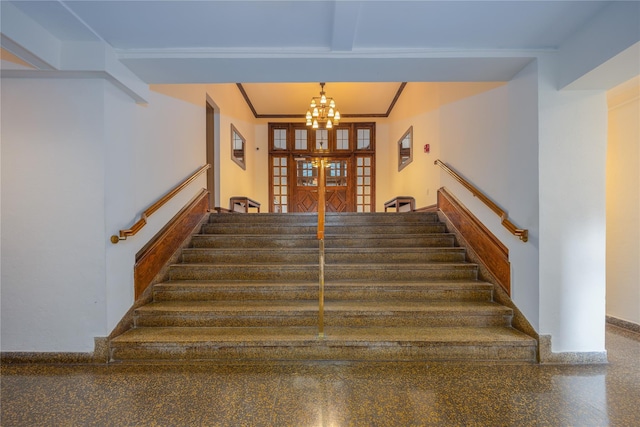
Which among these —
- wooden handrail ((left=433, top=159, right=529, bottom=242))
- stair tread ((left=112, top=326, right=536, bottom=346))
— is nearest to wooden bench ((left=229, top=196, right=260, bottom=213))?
stair tread ((left=112, top=326, right=536, bottom=346))

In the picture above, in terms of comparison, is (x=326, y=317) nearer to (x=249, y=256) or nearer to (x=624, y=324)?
(x=249, y=256)

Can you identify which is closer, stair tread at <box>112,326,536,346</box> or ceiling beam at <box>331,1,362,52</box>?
ceiling beam at <box>331,1,362,52</box>

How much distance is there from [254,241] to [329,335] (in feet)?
6.18

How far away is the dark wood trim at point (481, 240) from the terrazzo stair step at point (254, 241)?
6.08 ft

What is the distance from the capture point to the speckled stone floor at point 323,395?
197cm

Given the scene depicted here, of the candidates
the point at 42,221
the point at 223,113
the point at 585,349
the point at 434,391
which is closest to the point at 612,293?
the point at 585,349

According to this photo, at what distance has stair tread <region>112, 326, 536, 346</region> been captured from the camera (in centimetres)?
272

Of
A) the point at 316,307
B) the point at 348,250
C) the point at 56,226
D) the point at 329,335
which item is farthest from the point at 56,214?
the point at 348,250

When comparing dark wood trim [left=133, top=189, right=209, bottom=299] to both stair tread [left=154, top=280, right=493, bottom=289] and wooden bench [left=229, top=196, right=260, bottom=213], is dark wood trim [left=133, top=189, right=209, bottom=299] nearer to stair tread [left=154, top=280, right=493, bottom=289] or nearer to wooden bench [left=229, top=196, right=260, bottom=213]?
stair tread [left=154, top=280, right=493, bottom=289]

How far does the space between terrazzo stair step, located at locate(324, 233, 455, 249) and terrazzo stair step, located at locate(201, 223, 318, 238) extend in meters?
0.41

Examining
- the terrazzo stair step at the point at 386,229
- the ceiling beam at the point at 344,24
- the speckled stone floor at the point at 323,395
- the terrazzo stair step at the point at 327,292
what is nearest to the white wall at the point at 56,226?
the speckled stone floor at the point at 323,395

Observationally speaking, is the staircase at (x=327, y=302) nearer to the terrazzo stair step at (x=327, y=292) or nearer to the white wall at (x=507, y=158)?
the terrazzo stair step at (x=327, y=292)

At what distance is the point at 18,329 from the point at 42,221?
0.90 meters

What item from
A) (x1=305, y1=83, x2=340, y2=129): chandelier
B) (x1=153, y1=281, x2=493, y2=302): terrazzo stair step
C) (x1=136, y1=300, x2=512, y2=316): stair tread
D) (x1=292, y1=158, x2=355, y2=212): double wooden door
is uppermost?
(x1=305, y1=83, x2=340, y2=129): chandelier
